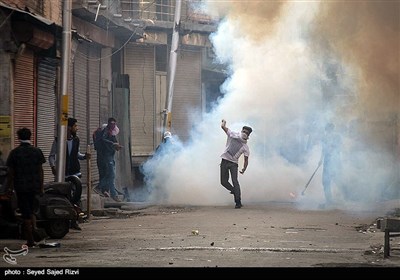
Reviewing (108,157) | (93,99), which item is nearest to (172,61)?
(93,99)

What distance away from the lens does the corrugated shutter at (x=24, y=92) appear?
18812 millimetres

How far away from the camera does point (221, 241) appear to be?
12648 mm

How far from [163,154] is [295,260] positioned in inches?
513

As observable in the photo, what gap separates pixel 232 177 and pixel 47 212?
6.90 meters

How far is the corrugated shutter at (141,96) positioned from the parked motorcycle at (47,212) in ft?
57.3

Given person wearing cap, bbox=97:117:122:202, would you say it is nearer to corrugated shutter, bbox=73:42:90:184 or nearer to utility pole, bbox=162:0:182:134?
corrugated shutter, bbox=73:42:90:184

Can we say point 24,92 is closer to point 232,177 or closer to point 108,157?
point 108,157

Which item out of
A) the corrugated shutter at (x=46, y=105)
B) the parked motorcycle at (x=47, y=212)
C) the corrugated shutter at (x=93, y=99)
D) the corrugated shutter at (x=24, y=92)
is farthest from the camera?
the corrugated shutter at (x=93, y=99)

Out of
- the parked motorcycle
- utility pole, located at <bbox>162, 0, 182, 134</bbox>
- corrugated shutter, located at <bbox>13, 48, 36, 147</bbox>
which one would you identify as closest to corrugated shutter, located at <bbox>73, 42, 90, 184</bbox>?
utility pole, located at <bbox>162, 0, 182, 134</bbox>

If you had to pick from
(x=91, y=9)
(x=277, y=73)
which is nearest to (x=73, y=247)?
(x=91, y=9)

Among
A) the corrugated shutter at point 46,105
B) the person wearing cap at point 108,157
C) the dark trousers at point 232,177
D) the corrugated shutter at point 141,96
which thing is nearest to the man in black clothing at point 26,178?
the dark trousers at point 232,177

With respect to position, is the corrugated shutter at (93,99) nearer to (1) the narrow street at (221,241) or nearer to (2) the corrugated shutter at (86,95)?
(2) the corrugated shutter at (86,95)

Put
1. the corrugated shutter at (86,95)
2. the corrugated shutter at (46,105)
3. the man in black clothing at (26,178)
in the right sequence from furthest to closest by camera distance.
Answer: the corrugated shutter at (86,95) → the corrugated shutter at (46,105) → the man in black clothing at (26,178)

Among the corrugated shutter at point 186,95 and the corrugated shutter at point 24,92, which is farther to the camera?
the corrugated shutter at point 186,95
